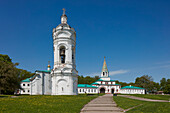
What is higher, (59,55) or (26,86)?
(59,55)

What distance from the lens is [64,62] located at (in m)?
30.5

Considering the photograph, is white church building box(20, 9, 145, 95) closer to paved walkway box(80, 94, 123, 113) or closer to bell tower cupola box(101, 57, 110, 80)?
paved walkway box(80, 94, 123, 113)

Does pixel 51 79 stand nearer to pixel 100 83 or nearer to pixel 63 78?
pixel 63 78

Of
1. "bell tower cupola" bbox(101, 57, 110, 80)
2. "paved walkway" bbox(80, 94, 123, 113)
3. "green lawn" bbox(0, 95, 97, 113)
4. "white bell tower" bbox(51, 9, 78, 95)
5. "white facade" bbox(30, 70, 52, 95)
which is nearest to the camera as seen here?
"green lawn" bbox(0, 95, 97, 113)

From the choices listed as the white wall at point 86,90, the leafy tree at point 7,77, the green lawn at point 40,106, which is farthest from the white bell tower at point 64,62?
the white wall at point 86,90

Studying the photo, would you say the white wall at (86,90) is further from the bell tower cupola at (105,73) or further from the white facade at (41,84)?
the white facade at (41,84)

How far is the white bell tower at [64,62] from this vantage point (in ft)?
93.8

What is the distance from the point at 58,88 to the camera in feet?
93.7

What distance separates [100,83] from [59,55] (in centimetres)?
4509

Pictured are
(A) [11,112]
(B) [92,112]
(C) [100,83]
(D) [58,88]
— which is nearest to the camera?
(A) [11,112]

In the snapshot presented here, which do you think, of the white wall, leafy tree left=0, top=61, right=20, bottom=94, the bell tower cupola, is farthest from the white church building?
the bell tower cupola

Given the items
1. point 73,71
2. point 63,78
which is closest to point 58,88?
point 63,78

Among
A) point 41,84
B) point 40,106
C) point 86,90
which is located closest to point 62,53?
point 41,84

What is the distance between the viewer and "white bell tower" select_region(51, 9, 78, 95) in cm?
2858
